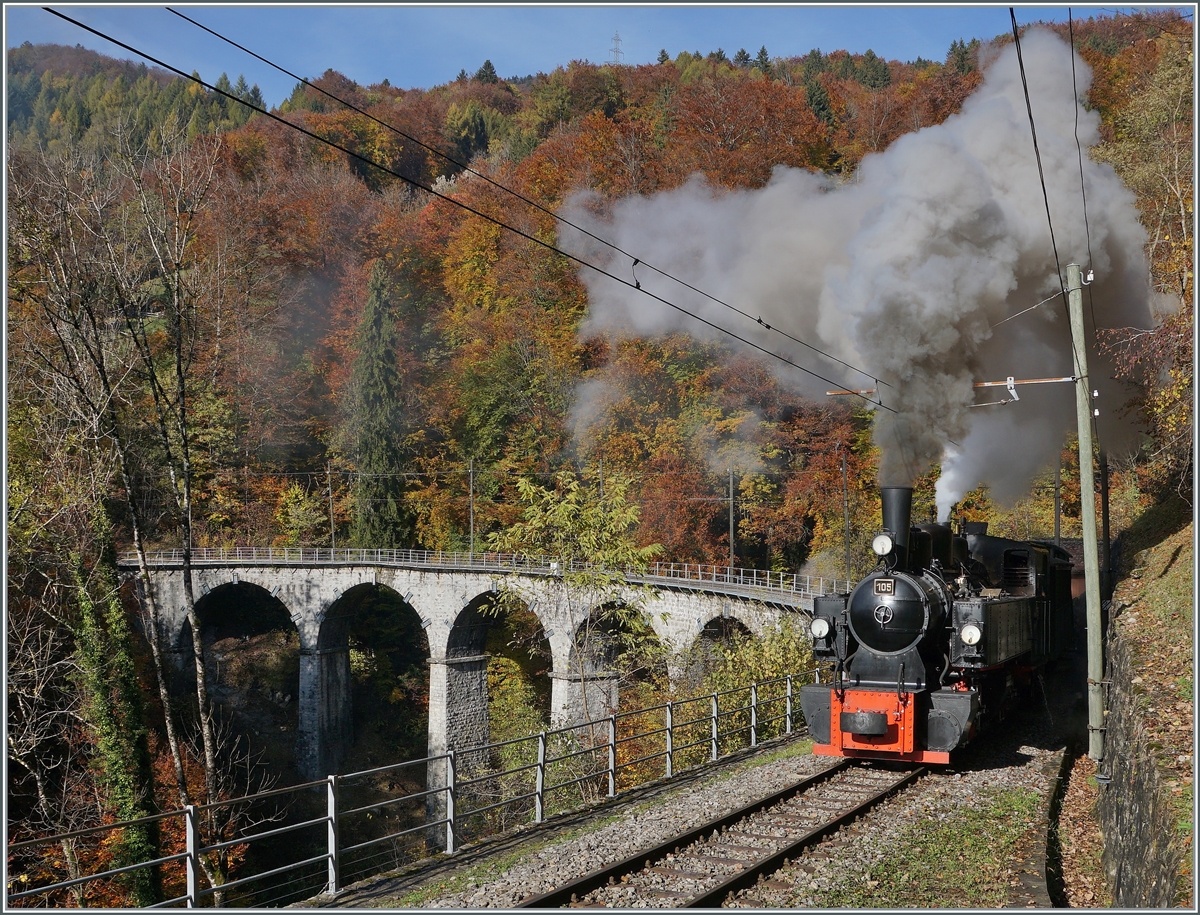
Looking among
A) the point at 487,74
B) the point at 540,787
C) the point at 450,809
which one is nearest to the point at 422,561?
the point at 540,787

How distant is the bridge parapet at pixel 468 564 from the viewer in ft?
87.8

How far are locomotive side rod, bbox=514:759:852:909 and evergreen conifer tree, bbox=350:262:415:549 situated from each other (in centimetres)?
3301

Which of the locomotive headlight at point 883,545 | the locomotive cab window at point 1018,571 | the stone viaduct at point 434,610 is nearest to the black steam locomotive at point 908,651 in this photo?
the locomotive headlight at point 883,545

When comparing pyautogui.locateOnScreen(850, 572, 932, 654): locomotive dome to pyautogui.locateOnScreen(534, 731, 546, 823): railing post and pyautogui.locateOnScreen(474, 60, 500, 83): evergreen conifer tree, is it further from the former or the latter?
pyautogui.locateOnScreen(474, 60, 500, 83): evergreen conifer tree

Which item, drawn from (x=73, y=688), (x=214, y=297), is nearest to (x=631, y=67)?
(x=214, y=297)

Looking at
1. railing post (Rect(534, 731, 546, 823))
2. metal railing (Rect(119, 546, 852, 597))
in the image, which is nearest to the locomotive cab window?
railing post (Rect(534, 731, 546, 823))

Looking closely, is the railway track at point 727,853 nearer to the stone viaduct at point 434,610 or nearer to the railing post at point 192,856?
the railing post at point 192,856

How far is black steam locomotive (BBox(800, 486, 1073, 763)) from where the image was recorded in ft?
33.6

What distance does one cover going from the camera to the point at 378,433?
1626 inches

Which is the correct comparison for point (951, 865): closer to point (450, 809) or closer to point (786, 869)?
point (786, 869)

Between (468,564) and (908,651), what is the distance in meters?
26.3

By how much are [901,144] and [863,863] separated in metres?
13.2

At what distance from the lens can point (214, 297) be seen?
39531 mm

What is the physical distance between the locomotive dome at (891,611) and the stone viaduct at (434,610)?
14079 mm
